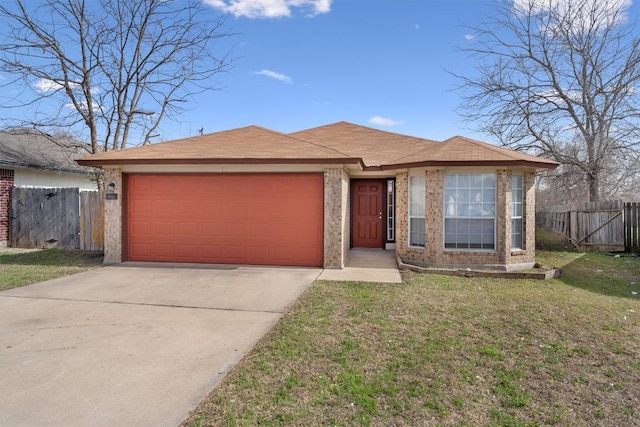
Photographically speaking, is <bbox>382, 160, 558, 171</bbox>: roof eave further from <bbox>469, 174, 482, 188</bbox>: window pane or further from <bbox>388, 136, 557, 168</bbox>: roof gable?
<bbox>469, 174, 482, 188</bbox>: window pane

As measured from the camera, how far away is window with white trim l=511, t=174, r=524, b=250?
930 cm

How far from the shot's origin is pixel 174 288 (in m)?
7.04

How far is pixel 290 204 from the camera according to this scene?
30.3 ft

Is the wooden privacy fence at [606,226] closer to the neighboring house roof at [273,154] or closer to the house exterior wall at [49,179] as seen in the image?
the neighboring house roof at [273,154]

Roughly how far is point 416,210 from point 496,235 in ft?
6.62

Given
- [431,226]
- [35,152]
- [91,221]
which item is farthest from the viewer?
[35,152]

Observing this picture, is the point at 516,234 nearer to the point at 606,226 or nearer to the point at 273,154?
the point at 606,226

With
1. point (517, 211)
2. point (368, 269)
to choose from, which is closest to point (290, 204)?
point (368, 269)

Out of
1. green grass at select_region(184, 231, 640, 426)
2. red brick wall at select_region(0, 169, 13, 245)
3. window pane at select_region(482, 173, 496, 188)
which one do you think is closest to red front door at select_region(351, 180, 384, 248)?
window pane at select_region(482, 173, 496, 188)

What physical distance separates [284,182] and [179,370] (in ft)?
19.9

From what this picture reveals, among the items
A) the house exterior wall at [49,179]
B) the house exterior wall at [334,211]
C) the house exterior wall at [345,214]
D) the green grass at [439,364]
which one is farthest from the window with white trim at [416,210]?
the house exterior wall at [49,179]

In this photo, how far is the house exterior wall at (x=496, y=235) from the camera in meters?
9.02

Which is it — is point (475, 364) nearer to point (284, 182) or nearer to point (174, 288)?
point (174, 288)

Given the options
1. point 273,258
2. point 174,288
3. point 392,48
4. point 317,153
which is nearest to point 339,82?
point 392,48
